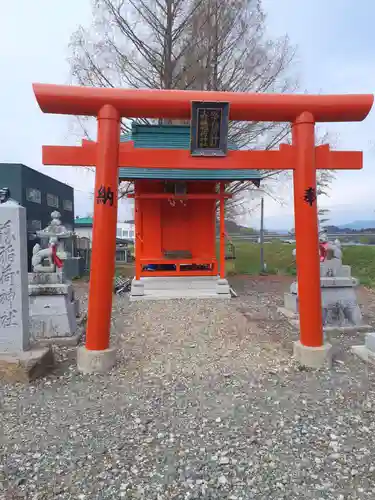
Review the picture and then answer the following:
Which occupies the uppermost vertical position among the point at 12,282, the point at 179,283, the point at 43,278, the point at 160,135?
the point at 160,135

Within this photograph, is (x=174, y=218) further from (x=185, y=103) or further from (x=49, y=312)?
(x=185, y=103)

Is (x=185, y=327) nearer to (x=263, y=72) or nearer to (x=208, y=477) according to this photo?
(x=208, y=477)

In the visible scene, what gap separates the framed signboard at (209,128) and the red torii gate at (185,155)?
0.09 meters

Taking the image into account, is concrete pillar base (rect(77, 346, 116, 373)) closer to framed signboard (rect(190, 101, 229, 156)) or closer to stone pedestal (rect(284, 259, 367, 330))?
framed signboard (rect(190, 101, 229, 156))

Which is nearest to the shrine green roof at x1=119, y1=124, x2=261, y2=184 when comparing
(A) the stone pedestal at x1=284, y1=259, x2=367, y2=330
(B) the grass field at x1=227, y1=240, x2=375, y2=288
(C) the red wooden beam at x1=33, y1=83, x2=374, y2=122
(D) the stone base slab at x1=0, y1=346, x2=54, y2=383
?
(A) the stone pedestal at x1=284, y1=259, x2=367, y2=330

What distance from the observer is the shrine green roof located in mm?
8633

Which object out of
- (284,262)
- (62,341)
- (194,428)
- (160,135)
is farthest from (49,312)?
(284,262)

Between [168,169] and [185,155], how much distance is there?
3934 mm

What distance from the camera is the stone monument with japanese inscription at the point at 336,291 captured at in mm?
6289

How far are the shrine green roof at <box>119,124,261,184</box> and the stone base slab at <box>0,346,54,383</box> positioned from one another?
5.18 meters

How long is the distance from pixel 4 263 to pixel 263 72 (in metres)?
11.1

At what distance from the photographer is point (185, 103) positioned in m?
4.46

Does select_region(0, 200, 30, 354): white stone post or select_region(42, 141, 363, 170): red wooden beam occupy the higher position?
select_region(42, 141, 363, 170): red wooden beam

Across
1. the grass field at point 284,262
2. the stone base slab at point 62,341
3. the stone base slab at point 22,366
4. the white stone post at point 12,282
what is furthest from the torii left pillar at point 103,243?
the grass field at point 284,262
